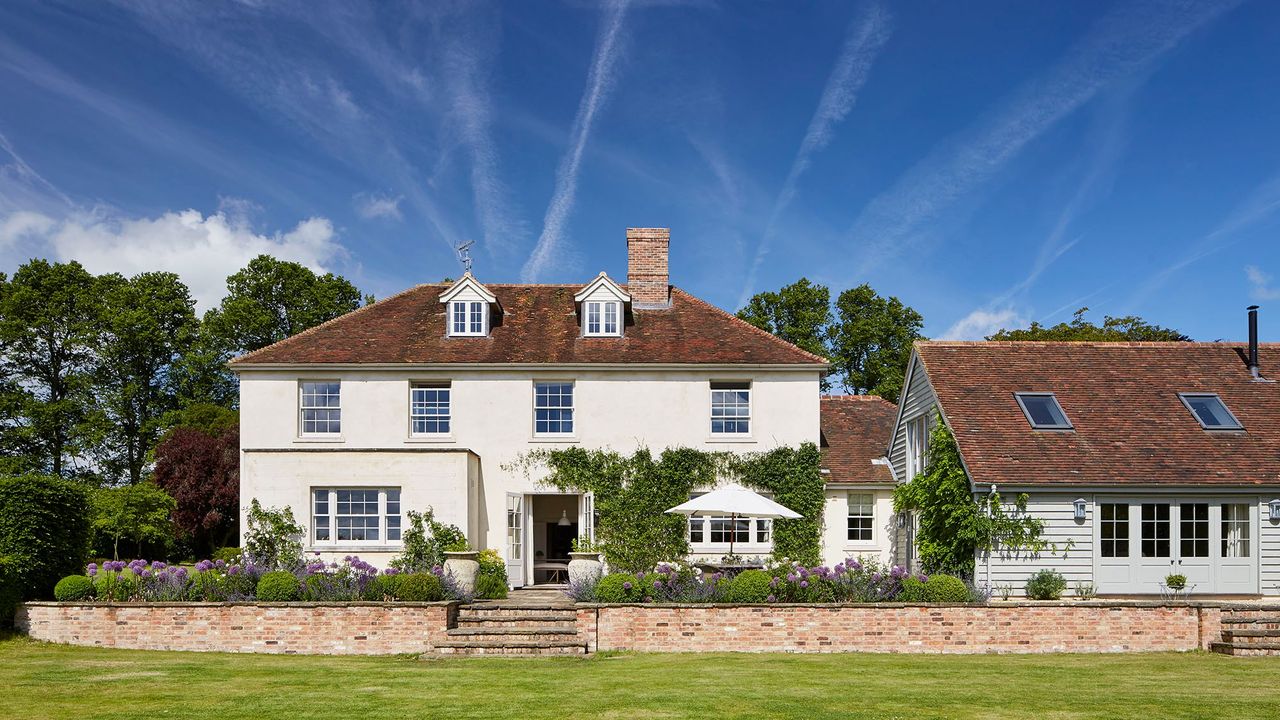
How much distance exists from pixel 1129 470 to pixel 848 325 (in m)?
27.8

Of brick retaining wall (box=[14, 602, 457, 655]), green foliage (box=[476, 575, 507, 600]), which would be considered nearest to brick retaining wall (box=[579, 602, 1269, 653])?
brick retaining wall (box=[14, 602, 457, 655])

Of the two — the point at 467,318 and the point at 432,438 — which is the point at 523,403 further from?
the point at 467,318

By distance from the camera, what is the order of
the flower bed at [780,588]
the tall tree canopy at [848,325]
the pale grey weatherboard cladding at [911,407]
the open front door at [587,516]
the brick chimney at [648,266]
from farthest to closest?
the tall tree canopy at [848,325], the brick chimney at [648,266], the pale grey weatherboard cladding at [911,407], the open front door at [587,516], the flower bed at [780,588]

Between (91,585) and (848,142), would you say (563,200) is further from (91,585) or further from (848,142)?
(91,585)

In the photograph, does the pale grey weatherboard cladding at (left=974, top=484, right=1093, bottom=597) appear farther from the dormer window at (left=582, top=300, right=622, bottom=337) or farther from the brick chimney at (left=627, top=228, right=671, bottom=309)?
the brick chimney at (left=627, top=228, right=671, bottom=309)

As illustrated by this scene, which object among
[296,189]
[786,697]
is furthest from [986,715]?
[296,189]

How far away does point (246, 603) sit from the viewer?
15.9m

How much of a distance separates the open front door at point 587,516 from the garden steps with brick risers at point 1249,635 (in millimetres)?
13350

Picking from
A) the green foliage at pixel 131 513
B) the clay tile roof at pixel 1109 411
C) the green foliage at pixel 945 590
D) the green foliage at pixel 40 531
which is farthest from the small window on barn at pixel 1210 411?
the green foliage at pixel 131 513

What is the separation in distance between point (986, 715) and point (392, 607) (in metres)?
→ 9.44

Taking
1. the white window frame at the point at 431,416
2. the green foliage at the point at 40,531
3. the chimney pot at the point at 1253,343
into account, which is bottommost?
the green foliage at the point at 40,531

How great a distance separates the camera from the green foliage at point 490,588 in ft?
61.1

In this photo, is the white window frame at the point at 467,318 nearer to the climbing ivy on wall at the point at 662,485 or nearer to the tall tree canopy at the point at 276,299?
the climbing ivy on wall at the point at 662,485

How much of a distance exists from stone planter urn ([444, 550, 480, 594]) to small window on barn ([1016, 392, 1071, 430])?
13.0 metres
